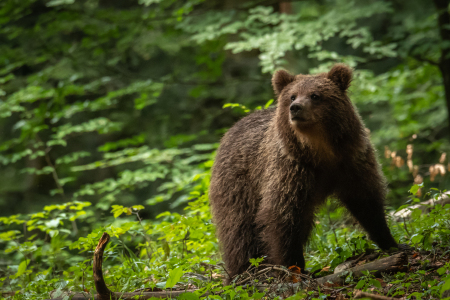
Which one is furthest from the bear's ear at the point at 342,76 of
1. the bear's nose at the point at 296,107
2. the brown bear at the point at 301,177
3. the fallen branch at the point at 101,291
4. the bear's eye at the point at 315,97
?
the fallen branch at the point at 101,291

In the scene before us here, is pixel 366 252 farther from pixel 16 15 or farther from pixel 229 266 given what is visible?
pixel 16 15

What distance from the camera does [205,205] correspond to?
4.93 meters

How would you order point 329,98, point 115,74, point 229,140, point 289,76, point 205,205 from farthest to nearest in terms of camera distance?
point 115,74 → point 205,205 → point 229,140 → point 289,76 → point 329,98

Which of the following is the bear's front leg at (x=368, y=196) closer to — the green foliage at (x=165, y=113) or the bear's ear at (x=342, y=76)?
the green foliage at (x=165, y=113)

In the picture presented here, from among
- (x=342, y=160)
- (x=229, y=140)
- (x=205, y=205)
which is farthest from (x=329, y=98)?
(x=205, y=205)

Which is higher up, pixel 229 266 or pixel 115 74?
pixel 115 74

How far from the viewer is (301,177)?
3.44m

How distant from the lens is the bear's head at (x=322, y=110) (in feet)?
10.8

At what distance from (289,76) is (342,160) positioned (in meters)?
1.02

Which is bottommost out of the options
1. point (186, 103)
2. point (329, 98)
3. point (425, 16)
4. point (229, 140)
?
point (186, 103)

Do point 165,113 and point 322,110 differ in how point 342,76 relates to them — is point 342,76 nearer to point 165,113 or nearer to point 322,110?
point 322,110

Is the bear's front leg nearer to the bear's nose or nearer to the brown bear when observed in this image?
the brown bear

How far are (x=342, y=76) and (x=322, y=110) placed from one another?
1.49 ft

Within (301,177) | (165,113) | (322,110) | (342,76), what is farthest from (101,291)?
(165,113)
